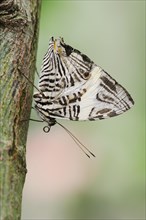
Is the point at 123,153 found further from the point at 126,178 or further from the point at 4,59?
the point at 4,59

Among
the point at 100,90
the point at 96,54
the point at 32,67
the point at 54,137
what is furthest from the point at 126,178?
the point at 32,67

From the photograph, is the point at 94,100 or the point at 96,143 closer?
the point at 94,100

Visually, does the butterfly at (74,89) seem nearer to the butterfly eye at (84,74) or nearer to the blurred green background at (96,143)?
the butterfly eye at (84,74)

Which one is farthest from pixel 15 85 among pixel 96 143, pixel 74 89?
pixel 96 143

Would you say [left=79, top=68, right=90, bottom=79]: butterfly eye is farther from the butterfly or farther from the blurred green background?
the blurred green background

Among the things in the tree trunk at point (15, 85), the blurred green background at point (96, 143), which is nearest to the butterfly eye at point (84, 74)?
the tree trunk at point (15, 85)

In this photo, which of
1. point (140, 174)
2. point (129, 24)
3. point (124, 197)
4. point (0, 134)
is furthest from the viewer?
point (129, 24)

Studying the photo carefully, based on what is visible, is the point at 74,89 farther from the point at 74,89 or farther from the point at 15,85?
the point at 15,85

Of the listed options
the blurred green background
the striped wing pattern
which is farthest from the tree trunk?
the blurred green background
